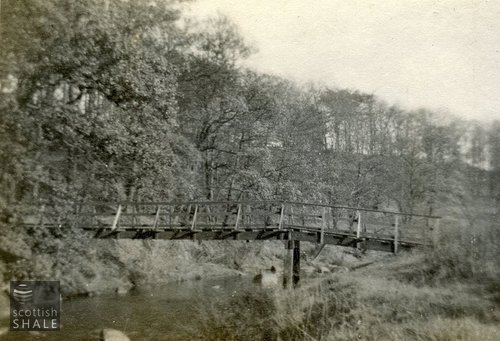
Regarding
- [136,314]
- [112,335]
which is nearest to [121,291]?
[136,314]

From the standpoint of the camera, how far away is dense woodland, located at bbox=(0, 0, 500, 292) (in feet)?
31.1

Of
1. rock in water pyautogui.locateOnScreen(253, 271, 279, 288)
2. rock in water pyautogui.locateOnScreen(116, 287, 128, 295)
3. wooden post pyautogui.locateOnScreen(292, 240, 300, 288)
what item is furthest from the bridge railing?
rock in water pyautogui.locateOnScreen(253, 271, 279, 288)

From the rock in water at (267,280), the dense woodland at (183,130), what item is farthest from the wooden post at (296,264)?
the dense woodland at (183,130)

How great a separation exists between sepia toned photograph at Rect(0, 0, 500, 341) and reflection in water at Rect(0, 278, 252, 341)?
0.24ft

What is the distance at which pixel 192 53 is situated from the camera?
17547 mm

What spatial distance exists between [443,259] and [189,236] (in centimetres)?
764

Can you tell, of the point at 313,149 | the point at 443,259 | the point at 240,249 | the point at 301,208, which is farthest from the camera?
the point at 301,208

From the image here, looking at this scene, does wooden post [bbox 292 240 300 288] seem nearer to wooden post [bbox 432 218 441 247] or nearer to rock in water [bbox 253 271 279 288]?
rock in water [bbox 253 271 279 288]

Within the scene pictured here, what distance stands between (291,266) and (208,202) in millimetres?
3506

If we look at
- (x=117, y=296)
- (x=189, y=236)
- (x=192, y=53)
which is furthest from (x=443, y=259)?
(x=192, y=53)

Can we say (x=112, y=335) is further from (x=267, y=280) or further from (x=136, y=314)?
(x=267, y=280)

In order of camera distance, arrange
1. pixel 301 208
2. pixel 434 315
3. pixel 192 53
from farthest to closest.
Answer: pixel 301 208 → pixel 192 53 → pixel 434 315

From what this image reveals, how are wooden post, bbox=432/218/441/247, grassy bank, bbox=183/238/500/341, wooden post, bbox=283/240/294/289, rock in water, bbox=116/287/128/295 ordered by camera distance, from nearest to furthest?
grassy bank, bbox=183/238/500/341 → wooden post, bbox=432/218/441/247 → rock in water, bbox=116/287/128/295 → wooden post, bbox=283/240/294/289

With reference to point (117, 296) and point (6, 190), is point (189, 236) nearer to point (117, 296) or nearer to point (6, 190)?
point (117, 296)
